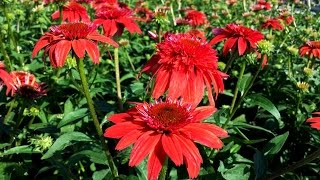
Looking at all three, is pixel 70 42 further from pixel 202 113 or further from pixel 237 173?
pixel 237 173

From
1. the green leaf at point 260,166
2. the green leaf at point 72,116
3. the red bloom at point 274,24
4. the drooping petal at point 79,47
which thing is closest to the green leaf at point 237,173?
the green leaf at point 260,166

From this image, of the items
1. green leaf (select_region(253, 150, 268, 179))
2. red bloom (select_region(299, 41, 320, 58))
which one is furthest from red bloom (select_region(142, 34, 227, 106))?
red bloom (select_region(299, 41, 320, 58))

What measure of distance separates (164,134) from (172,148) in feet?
0.26

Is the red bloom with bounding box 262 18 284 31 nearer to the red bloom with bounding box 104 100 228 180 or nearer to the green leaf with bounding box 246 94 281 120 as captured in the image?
the green leaf with bounding box 246 94 281 120

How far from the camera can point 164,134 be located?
3.72 ft

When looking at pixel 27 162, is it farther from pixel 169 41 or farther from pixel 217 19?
pixel 217 19

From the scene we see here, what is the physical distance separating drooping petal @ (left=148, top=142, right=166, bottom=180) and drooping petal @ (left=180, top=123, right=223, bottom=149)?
0.29ft

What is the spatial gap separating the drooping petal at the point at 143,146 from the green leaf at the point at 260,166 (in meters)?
0.65

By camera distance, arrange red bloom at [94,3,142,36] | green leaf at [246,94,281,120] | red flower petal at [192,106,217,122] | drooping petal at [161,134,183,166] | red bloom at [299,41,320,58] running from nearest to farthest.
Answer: drooping petal at [161,134,183,166] < red flower petal at [192,106,217,122] < green leaf at [246,94,281,120] < red bloom at [94,3,142,36] < red bloom at [299,41,320,58]

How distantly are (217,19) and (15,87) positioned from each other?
108 inches

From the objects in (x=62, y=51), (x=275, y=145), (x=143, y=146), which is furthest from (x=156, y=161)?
(x=275, y=145)

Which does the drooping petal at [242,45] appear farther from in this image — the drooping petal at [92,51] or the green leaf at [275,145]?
the drooping petal at [92,51]

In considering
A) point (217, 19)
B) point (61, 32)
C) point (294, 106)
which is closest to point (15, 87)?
point (61, 32)

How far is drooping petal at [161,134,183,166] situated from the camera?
104cm
